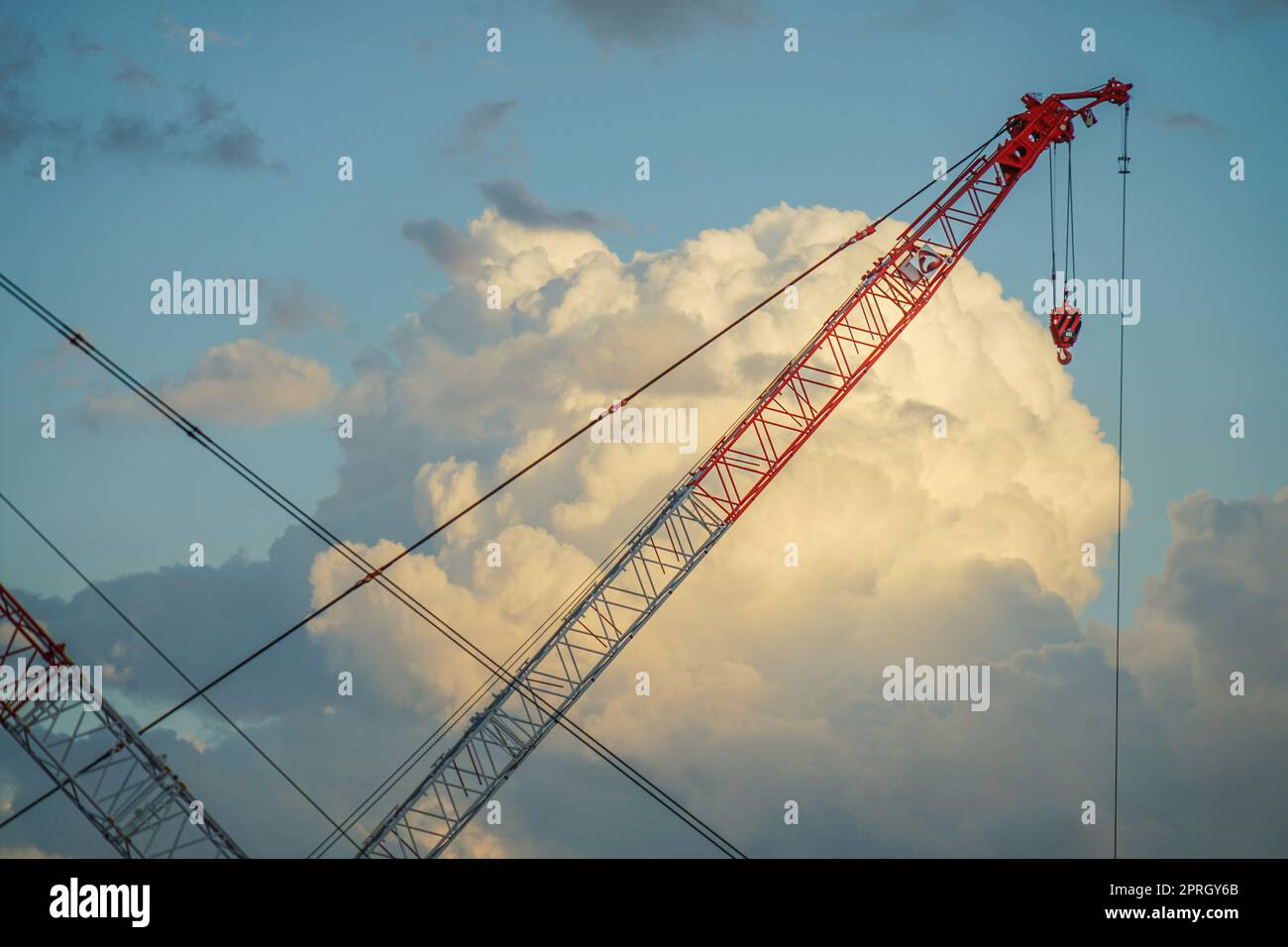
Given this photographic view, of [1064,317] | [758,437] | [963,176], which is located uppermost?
[963,176]

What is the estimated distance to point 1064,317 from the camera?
102 m

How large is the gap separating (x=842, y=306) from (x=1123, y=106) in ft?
71.4

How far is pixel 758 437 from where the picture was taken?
10294 centimetres
